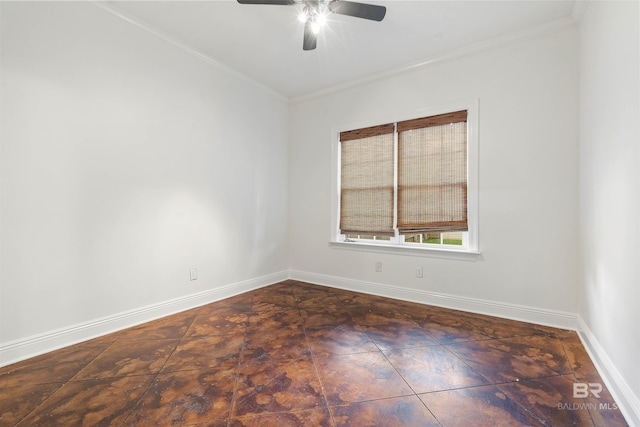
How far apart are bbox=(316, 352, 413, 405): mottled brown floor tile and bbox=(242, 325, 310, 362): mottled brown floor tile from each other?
23 centimetres

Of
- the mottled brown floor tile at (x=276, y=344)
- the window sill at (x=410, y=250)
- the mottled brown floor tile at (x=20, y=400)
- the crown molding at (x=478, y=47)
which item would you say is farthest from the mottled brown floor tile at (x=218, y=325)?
the crown molding at (x=478, y=47)

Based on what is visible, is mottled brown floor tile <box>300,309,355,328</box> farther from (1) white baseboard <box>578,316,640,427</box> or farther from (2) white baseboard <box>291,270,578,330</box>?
(1) white baseboard <box>578,316,640,427</box>

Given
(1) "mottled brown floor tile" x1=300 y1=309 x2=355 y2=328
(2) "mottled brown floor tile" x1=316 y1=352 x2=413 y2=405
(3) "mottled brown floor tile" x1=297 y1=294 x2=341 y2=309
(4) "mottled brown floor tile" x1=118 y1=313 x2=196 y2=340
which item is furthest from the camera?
(3) "mottled brown floor tile" x1=297 y1=294 x2=341 y2=309

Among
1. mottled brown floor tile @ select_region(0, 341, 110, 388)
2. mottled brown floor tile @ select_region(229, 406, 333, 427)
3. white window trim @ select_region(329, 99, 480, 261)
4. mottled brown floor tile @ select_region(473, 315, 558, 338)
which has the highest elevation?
white window trim @ select_region(329, 99, 480, 261)

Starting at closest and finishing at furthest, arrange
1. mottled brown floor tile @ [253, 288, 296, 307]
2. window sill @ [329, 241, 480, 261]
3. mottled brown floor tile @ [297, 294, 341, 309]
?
window sill @ [329, 241, 480, 261] → mottled brown floor tile @ [297, 294, 341, 309] → mottled brown floor tile @ [253, 288, 296, 307]

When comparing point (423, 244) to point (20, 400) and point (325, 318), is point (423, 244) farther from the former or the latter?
point (20, 400)

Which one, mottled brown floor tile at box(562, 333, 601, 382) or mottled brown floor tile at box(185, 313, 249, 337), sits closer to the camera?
mottled brown floor tile at box(562, 333, 601, 382)

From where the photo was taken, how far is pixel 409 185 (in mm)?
3416

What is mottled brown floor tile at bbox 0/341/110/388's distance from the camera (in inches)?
70.5

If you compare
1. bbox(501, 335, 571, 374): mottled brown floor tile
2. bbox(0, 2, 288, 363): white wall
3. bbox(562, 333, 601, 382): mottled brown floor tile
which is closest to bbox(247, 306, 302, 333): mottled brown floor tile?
bbox(0, 2, 288, 363): white wall

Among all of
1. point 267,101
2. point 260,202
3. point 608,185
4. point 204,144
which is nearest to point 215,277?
point 260,202

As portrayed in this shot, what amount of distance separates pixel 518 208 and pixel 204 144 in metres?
3.37

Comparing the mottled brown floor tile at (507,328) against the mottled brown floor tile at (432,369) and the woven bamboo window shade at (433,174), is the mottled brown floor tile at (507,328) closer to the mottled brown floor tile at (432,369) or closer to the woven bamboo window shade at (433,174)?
the mottled brown floor tile at (432,369)

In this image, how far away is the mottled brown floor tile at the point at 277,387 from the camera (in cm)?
154
